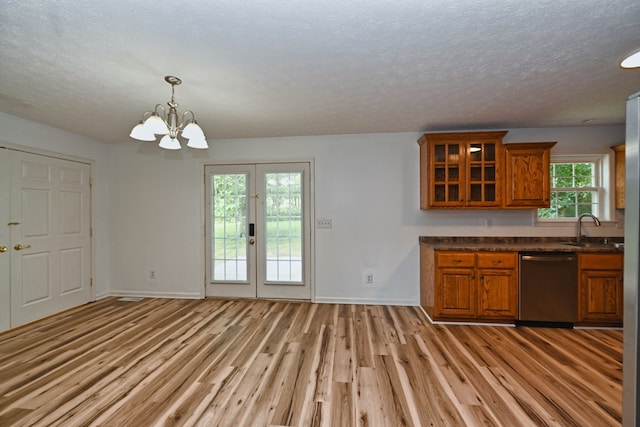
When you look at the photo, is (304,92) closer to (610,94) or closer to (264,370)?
(264,370)

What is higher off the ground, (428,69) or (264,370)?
(428,69)

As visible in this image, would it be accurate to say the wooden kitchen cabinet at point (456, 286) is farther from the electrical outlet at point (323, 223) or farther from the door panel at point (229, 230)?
the door panel at point (229, 230)

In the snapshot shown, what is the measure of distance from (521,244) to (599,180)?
148 centimetres

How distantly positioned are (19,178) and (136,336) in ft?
7.82

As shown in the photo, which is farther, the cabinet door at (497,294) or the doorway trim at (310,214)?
the doorway trim at (310,214)

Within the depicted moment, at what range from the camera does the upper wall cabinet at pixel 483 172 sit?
11.1ft

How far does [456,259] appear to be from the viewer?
10.5ft

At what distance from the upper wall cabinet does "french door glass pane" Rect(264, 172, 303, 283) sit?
6.05 feet

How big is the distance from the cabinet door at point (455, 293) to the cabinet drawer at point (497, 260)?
0.15 meters

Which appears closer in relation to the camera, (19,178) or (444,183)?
(19,178)

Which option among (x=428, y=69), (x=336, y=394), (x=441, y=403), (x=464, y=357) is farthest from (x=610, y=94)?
(x=336, y=394)

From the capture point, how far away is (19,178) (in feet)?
10.6

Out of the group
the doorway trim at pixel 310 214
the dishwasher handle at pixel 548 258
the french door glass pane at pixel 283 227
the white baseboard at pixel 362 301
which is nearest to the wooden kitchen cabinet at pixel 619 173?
the dishwasher handle at pixel 548 258

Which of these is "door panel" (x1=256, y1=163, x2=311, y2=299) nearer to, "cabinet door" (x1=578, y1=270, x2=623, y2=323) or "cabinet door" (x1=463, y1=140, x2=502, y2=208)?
"cabinet door" (x1=463, y1=140, x2=502, y2=208)
